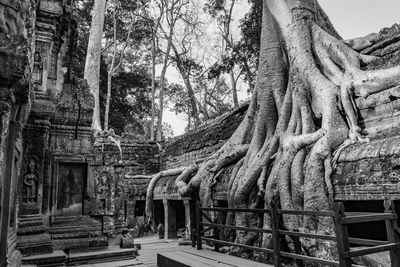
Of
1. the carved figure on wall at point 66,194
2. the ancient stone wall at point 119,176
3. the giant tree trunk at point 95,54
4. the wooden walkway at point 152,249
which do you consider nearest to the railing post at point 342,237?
the ancient stone wall at point 119,176

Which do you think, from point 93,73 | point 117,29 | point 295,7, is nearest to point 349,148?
point 295,7

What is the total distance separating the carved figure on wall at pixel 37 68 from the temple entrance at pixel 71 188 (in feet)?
3.77

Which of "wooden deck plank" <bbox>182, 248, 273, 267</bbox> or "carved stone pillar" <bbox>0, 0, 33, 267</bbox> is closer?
"carved stone pillar" <bbox>0, 0, 33, 267</bbox>

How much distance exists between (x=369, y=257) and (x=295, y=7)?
15.1ft

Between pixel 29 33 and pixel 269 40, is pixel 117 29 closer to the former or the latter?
pixel 269 40

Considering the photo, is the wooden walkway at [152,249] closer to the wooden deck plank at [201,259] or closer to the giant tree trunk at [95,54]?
the wooden deck plank at [201,259]

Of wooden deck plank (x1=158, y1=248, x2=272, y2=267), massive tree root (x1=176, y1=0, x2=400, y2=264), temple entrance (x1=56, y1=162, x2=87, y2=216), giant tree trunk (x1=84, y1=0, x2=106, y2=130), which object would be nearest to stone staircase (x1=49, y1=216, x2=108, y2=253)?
temple entrance (x1=56, y1=162, x2=87, y2=216)

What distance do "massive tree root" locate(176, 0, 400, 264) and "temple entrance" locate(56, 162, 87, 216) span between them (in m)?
2.46

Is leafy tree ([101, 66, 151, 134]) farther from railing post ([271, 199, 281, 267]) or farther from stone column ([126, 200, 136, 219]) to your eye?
railing post ([271, 199, 281, 267])

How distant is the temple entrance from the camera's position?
4426 mm

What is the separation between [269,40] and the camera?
22.6ft

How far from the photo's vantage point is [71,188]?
4547 mm

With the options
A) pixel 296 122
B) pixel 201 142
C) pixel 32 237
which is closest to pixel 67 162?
pixel 32 237

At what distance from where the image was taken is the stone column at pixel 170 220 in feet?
29.6
